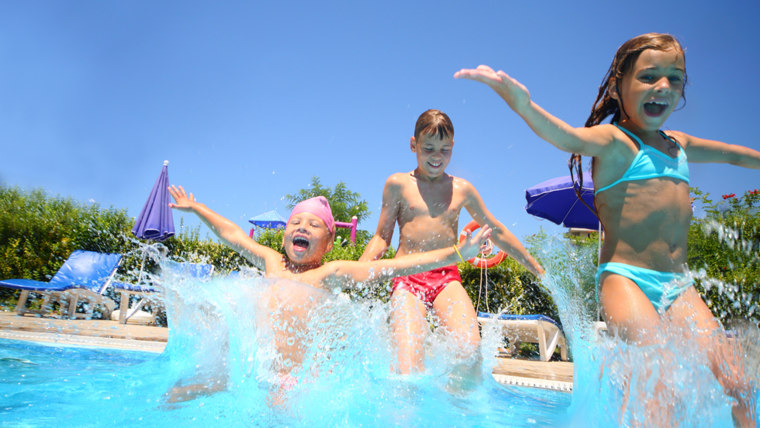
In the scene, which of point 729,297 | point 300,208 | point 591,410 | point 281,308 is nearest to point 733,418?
point 591,410

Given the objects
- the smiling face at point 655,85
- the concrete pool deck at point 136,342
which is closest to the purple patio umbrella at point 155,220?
the concrete pool deck at point 136,342

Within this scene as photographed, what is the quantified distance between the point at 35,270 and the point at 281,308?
989cm

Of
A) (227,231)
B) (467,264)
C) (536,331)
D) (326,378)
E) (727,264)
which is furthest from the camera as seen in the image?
(467,264)

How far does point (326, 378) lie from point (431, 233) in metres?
1.22

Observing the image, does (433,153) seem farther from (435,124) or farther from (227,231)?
(227,231)

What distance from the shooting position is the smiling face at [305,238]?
3.00m

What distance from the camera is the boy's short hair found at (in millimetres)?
3242

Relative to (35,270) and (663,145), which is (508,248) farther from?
(35,270)

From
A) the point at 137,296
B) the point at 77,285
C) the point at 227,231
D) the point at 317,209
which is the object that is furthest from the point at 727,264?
the point at 77,285

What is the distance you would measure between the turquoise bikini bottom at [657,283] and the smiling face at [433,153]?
154 centimetres

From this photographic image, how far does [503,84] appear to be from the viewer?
1.97 m

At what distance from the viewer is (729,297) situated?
680 centimetres

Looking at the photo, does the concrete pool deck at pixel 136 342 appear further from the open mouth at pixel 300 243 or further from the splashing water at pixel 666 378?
the open mouth at pixel 300 243

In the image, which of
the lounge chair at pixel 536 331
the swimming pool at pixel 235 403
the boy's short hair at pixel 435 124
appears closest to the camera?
the swimming pool at pixel 235 403
